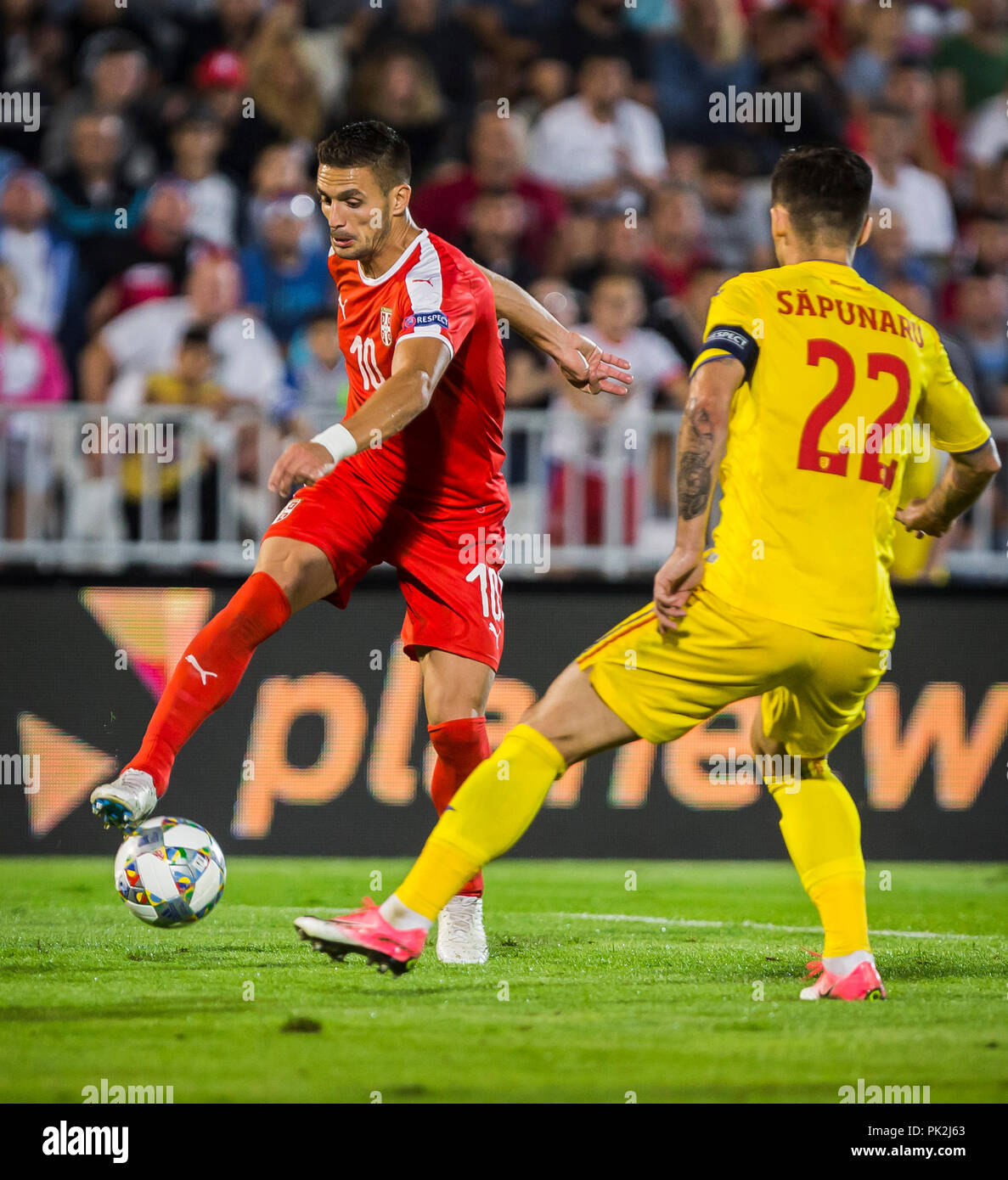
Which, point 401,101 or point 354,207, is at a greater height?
point 401,101

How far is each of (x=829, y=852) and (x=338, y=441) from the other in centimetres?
179

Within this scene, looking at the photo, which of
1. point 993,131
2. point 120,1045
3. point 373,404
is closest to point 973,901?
point 373,404

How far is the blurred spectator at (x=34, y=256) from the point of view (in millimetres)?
9891

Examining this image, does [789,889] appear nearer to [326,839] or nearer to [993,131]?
[326,839]

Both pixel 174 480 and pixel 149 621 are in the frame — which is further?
pixel 174 480

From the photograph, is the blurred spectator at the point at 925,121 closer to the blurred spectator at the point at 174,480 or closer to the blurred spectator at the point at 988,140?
the blurred spectator at the point at 988,140

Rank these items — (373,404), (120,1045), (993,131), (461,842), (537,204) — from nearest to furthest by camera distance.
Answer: (120,1045) < (461,842) < (373,404) < (537,204) < (993,131)

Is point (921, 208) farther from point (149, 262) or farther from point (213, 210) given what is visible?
point (149, 262)

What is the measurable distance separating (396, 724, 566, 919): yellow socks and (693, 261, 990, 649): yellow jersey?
2.11 feet

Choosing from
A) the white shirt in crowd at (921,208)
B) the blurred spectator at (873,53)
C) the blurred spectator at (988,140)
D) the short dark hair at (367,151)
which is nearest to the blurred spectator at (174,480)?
the short dark hair at (367,151)

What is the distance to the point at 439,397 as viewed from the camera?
5281 mm

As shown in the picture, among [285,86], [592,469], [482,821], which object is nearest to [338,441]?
[482,821]

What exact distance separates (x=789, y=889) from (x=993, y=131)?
724 cm

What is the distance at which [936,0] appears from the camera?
12477 millimetres
